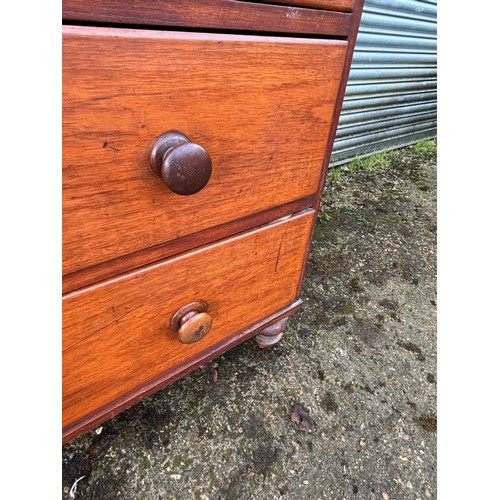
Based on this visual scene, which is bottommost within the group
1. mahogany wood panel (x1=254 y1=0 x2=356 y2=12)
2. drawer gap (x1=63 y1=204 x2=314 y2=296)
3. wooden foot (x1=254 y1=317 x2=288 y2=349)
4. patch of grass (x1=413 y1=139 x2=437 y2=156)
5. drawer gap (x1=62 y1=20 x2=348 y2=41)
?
wooden foot (x1=254 y1=317 x2=288 y2=349)

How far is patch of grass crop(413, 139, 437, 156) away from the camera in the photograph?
2521mm

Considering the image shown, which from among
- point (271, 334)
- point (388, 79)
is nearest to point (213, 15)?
point (271, 334)

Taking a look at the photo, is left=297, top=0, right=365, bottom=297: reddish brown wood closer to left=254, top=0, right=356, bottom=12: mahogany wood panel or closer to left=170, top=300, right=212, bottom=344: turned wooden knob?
left=254, top=0, right=356, bottom=12: mahogany wood panel

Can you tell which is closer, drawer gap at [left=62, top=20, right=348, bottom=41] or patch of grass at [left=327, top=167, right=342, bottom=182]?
drawer gap at [left=62, top=20, right=348, bottom=41]

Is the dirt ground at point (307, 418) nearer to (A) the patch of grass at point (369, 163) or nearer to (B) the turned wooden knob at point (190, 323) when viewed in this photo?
(B) the turned wooden knob at point (190, 323)

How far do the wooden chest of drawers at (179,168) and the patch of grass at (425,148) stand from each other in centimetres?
201

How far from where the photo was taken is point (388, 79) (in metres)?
2.07

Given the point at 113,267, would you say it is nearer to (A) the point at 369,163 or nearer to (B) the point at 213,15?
(B) the point at 213,15

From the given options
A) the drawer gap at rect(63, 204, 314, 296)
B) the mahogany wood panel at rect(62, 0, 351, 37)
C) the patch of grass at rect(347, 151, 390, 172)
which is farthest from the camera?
the patch of grass at rect(347, 151, 390, 172)

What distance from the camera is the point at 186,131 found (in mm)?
510

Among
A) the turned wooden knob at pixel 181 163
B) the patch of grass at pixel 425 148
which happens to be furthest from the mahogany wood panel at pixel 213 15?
the patch of grass at pixel 425 148

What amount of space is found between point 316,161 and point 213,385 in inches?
23.7

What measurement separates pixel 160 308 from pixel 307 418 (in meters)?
0.52

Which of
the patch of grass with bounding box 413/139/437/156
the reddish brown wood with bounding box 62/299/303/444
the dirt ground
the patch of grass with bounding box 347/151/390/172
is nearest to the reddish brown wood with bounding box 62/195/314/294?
the reddish brown wood with bounding box 62/299/303/444
